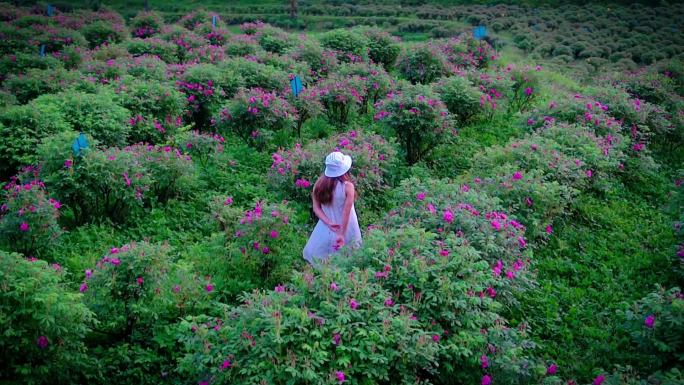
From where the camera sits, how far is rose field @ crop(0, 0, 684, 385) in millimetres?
3699

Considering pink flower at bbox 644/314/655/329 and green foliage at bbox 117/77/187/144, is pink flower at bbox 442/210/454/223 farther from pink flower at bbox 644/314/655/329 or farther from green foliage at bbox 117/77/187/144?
green foliage at bbox 117/77/187/144

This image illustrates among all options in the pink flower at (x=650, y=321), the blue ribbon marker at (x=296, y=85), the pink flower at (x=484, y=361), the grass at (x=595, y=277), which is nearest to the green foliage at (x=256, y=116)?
the blue ribbon marker at (x=296, y=85)

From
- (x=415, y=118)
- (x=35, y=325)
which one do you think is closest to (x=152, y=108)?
(x=415, y=118)

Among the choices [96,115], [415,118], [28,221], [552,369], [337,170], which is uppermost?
[337,170]

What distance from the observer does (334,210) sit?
5.08 meters

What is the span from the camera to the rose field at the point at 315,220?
370 centimetres

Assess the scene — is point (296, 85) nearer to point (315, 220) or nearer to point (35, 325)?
point (315, 220)

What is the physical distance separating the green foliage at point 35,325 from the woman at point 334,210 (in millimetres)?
2033

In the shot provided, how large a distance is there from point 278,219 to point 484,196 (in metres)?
2.05

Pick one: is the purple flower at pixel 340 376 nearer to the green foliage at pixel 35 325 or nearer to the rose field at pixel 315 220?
the rose field at pixel 315 220

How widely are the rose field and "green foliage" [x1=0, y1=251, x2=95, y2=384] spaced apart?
15mm

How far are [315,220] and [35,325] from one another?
321 cm

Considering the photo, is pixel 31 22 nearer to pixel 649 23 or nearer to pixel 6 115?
pixel 6 115

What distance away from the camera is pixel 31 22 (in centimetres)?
1516
